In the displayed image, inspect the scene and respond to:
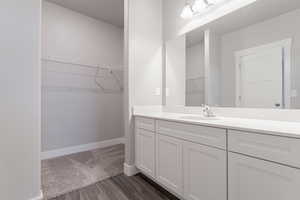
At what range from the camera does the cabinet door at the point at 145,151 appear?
1.70m

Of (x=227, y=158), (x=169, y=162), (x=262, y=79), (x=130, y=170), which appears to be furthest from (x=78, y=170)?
(x=262, y=79)

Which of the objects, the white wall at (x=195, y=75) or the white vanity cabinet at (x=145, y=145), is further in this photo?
the white wall at (x=195, y=75)

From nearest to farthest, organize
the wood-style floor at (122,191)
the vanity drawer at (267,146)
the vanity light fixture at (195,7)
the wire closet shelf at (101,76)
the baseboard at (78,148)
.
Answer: the vanity drawer at (267,146) < the wood-style floor at (122,191) < the vanity light fixture at (195,7) < the baseboard at (78,148) < the wire closet shelf at (101,76)

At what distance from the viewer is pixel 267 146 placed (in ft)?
2.81

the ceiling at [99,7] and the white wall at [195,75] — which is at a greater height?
the ceiling at [99,7]

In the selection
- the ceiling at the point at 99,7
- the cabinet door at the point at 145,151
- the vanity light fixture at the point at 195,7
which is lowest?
the cabinet door at the point at 145,151

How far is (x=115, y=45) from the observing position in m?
3.36

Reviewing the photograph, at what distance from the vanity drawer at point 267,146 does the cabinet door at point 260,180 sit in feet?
0.12

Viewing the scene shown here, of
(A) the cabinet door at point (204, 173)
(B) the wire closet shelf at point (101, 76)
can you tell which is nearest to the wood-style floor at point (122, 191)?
(A) the cabinet door at point (204, 173)

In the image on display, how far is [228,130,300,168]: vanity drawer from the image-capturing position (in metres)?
0.78

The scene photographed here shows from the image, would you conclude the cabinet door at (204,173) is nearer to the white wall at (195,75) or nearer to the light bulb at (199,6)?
the white wall at (195,75)

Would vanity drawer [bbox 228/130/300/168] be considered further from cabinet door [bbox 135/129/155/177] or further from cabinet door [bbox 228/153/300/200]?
cabinet door [bbox 135/129/155/177]

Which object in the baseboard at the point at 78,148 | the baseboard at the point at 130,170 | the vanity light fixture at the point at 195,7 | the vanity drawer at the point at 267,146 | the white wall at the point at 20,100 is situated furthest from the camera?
the baseboard at the point at 78,148

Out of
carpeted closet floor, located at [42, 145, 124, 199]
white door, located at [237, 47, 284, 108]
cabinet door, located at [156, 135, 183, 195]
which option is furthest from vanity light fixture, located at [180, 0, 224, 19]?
carpeted closet floor, located at [42, 145, 124, 199]
